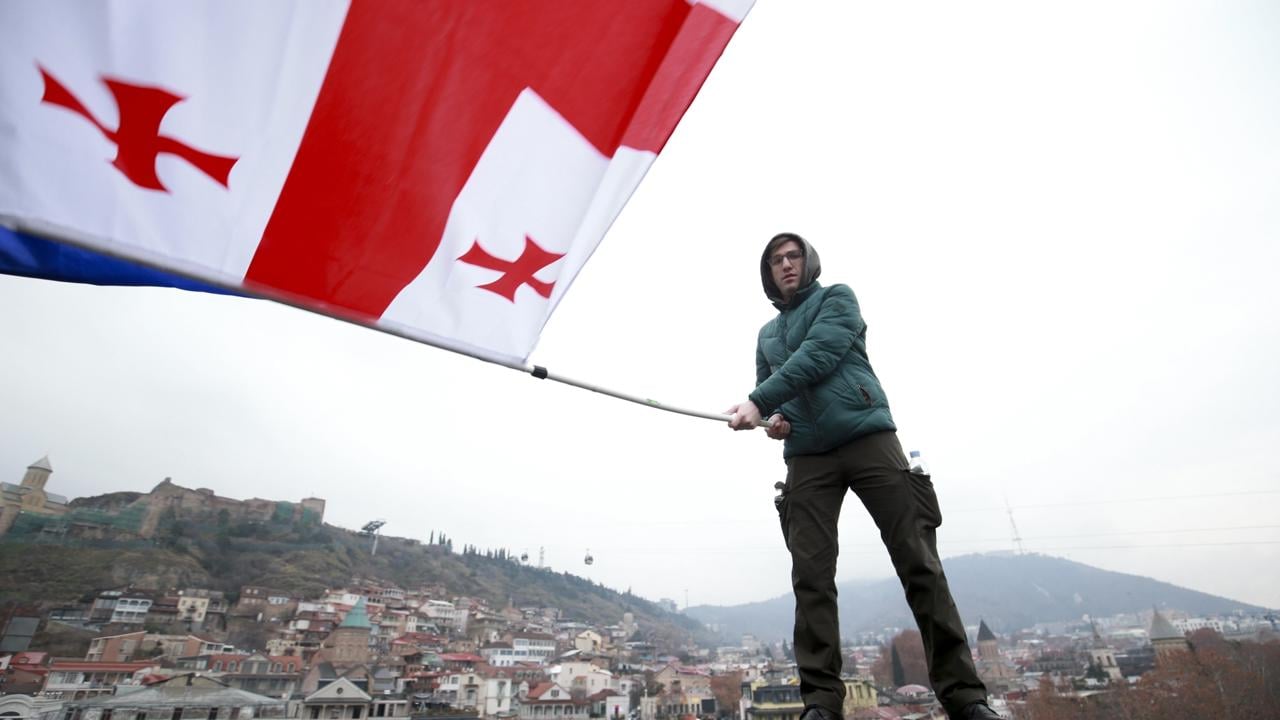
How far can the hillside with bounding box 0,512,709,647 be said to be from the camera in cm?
5316

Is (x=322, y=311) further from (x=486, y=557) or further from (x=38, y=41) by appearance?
(x=486, y=557)

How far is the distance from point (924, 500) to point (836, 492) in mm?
296

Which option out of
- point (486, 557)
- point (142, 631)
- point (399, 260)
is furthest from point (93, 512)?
point (399, 260)

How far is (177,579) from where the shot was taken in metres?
56.4

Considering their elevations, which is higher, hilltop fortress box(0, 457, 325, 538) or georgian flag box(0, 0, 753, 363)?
hilltop fortress box(0, 457, 325, 538)

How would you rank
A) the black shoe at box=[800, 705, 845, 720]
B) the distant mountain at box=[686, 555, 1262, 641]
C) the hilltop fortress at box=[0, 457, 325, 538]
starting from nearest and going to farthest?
the black shoe at box=[800, 705, 845, 720]
the hilltop fortress at box=[0, 457, 325, 538]
the distant mountain at box=[686, 555, 1262, 641]

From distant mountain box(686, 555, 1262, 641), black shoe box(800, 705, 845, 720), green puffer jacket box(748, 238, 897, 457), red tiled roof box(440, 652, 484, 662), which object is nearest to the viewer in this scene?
black shoe box(800, 705, 845, 720)

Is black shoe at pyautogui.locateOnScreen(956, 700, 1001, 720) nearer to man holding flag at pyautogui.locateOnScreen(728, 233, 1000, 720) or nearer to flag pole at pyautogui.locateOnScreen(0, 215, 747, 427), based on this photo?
man holding flag at pyautogui.locateOnScreen(728, 233, 1000, 720)

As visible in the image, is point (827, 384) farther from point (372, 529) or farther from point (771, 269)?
point (372, 529)

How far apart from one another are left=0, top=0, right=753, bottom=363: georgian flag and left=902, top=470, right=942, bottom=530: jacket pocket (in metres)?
1.41

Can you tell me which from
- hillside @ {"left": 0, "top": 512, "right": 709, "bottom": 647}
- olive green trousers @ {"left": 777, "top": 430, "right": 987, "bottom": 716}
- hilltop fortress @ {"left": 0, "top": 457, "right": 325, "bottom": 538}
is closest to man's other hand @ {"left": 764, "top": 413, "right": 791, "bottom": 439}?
olive green trousers @ {"left": 777, "top": 430, "right": 987, "bottom": 716}

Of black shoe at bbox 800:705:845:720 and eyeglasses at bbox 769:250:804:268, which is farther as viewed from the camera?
eyeglasses at bbox 769:250:804:268

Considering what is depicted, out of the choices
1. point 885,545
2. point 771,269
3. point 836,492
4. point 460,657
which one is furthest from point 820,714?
point 460,657

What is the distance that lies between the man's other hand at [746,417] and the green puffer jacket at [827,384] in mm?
28
